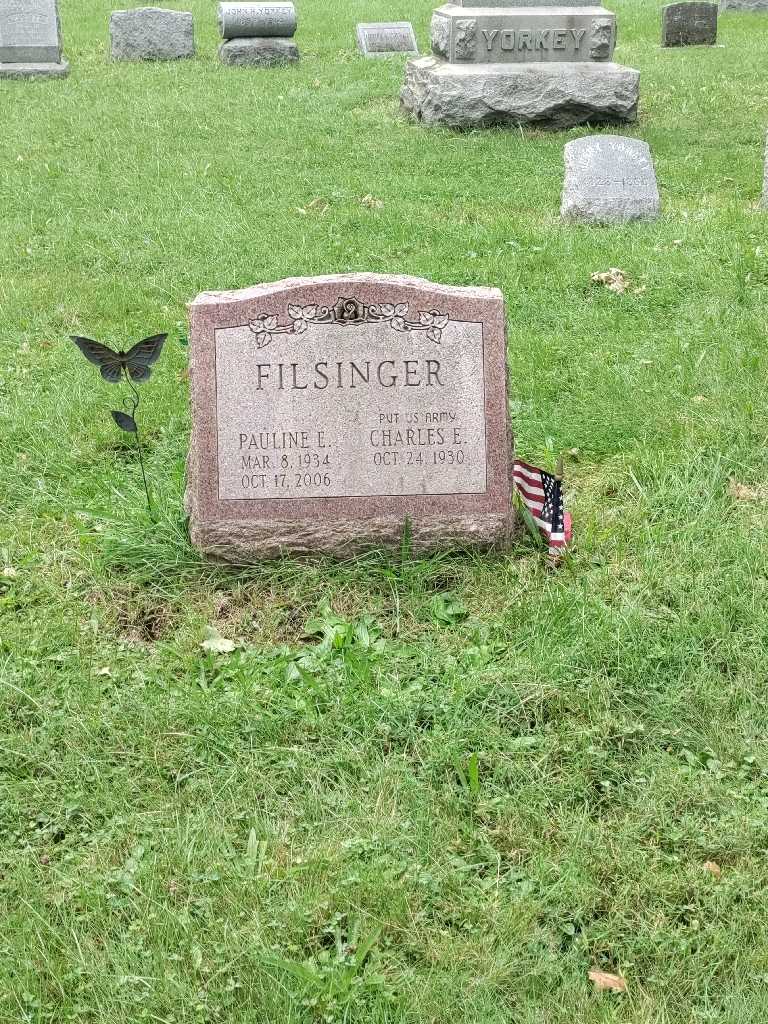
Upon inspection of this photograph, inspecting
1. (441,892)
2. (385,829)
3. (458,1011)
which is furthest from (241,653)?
(458,1011)

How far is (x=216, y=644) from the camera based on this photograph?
370 centimetres

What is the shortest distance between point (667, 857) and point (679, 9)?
50.5 ft

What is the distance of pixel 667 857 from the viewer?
283cm

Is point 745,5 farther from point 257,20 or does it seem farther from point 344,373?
point 344,373

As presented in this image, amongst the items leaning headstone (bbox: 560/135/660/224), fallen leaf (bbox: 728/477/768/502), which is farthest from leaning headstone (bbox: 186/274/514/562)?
leaning headstone (bbox: 560/135/660/224)

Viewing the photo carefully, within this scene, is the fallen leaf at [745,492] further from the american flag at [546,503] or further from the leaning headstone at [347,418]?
the leaning headstone at [347,418]

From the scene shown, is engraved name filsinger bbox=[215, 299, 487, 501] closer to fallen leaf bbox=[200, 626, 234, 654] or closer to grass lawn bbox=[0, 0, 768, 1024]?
grass lawn bbox=[0, 0, 768, 1024]

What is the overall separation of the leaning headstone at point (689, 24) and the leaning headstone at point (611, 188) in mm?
9268

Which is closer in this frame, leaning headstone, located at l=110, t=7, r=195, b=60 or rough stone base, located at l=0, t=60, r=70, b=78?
rough stone base, located at l=0, t=60, r=70, b=78

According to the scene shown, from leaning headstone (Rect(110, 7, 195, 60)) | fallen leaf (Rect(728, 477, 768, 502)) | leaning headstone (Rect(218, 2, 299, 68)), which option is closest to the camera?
fallen leaf (Rect(728, 477, 768, 502))

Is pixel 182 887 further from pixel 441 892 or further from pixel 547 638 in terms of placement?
pixel 547 638

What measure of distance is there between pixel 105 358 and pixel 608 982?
265 centimetres

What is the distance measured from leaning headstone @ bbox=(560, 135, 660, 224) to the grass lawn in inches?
42.6

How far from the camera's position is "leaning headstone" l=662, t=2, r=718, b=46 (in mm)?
15727
